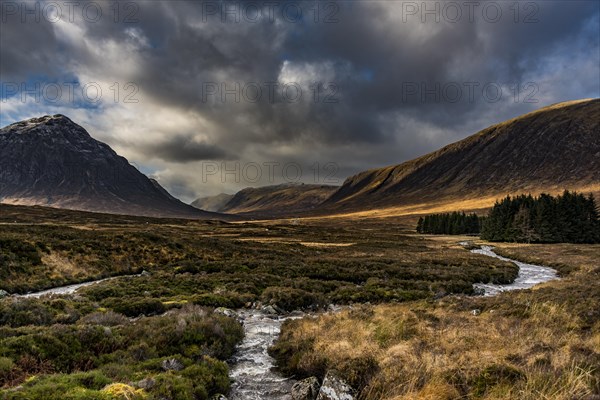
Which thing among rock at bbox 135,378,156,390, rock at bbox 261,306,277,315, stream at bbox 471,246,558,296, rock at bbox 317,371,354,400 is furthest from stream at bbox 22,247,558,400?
stream at bbox 471,246,558,296

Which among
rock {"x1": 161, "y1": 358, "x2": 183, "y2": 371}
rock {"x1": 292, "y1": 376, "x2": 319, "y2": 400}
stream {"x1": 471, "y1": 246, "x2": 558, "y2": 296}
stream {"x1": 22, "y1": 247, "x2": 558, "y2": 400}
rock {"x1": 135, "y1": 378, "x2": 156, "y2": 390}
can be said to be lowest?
stream {"x1": 471, "y1": 246, "x2": 558, "y2": 296}

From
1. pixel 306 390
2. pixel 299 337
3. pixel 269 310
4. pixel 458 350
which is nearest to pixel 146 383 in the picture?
pixel 306 390

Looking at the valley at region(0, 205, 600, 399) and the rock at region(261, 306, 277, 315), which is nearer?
the valley at region(0, 205, 600, 399)

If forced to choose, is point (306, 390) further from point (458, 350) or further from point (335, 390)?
point (458, 350)

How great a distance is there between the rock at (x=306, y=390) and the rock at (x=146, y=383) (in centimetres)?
394

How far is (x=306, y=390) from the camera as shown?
10070 mm

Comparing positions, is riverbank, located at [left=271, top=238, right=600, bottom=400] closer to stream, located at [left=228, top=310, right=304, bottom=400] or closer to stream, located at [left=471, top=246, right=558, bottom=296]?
stream, located at [left=228, top=310, right=304, bottom=400]

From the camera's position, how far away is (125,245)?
135 feet

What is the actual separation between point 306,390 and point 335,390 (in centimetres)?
100

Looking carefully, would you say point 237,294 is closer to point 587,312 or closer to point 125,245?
point 587,312

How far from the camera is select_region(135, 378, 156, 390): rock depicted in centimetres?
911

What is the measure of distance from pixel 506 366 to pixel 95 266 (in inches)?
1419

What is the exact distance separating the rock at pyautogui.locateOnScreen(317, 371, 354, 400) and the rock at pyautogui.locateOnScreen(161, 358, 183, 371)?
185 inches

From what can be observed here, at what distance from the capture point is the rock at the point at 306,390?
9.96 metres
